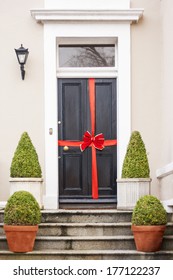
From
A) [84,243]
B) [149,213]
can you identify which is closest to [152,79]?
[149,213]

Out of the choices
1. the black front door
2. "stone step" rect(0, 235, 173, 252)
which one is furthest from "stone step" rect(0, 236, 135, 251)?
the black front door

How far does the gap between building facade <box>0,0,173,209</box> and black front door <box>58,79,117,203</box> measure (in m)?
0.01

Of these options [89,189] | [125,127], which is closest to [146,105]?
[125,127]

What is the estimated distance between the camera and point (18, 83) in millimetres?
11453

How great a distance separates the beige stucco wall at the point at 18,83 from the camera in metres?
11.4

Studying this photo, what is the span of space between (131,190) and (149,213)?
1.23 m

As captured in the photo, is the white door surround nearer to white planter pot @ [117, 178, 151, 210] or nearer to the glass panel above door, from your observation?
the glass panel above door

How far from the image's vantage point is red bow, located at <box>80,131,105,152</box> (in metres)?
11.6

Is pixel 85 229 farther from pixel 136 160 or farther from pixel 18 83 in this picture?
pixel 18 83

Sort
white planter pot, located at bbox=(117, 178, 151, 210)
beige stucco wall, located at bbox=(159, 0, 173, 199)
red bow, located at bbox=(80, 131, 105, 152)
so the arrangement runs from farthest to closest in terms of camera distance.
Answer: red bow, located at bbox=(80, 131, 105, 152) < beige stucco wall, located at bbox=(159, 0, 173, 199) < white planter pot, located at bbox=(117, 178, 151, 210)

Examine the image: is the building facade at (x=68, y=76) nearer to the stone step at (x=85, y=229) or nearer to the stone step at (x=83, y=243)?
the stone step at (x=85, y=229)

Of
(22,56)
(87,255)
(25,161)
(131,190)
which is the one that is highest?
(22,56)

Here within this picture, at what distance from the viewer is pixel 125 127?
11398 millimetres

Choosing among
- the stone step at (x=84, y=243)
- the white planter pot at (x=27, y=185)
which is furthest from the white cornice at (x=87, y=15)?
the stone step at (x=84, y=243)
